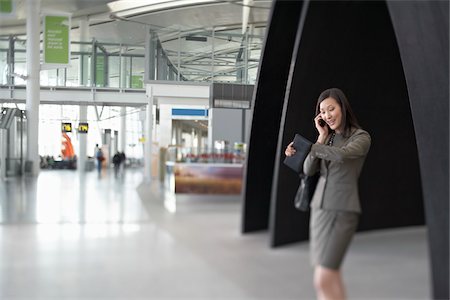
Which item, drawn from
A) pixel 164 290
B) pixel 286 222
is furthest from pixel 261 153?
pixel 164 290

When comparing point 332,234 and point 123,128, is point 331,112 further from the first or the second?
point 123,128

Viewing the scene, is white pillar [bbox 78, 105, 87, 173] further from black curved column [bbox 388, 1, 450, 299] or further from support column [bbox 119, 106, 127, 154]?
black curved column [bbox 388, 1, 450, 299]

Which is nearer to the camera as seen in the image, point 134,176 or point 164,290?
point 164,290

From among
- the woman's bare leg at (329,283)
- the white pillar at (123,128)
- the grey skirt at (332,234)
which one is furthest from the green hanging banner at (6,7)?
the woman's bare leg at (329,283)

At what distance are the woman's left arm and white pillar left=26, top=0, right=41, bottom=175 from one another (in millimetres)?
4247

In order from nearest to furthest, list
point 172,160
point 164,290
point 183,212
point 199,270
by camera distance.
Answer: point 164,290 → point 199,270 → point 172,160 → point 183,212

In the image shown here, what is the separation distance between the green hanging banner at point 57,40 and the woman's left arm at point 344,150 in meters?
4.26

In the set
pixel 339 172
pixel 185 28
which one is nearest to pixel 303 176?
pixel 339 172

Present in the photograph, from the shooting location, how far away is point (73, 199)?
22.1ft

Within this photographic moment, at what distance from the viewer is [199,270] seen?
4926 millimetres

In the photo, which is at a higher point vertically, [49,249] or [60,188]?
[60,188]

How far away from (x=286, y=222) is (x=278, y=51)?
198 centimetres

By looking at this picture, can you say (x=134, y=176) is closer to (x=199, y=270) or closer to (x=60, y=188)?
(x=60, y=188)

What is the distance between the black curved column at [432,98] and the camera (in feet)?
10.5
